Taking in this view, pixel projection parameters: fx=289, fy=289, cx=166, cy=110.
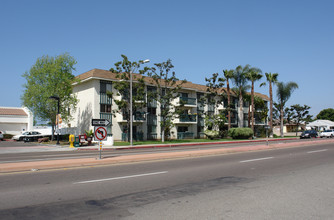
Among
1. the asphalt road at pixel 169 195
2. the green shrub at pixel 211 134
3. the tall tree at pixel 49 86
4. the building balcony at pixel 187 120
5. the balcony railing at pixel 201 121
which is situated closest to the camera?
the asphalt road at pixel 169 195

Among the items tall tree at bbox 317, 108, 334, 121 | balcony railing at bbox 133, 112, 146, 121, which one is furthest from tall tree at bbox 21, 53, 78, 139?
tall tree at bbox 317, 108, 334, 121

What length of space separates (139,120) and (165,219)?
111 feet

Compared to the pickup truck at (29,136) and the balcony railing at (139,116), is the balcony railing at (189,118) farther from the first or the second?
the pickup truck at (29,136)

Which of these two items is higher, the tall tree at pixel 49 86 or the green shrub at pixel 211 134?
the tall tree at pixel 49 86

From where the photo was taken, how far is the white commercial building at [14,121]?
52.6 meters

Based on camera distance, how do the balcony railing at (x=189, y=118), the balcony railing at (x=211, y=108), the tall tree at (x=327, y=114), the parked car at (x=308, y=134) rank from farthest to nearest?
the tall tree at (x=327, y=114) → the balcony railing at (x=211, y=108) → the parked car at (x=308, y=134) → the balcony railing at (x=189, y=118)

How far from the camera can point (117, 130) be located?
38.0 metres

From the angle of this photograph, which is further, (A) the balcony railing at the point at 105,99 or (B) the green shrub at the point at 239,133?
(B) the green shrub at the point at 239,133

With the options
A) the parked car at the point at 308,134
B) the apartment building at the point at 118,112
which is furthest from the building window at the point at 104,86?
the parked car at the point at 308,134

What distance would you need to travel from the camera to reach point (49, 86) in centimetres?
3634

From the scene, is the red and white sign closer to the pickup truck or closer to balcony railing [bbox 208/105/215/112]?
the pickup truck

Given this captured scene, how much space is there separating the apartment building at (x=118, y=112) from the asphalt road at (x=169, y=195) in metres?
26.2

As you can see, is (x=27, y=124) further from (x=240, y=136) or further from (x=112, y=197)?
(x=112, y=197)

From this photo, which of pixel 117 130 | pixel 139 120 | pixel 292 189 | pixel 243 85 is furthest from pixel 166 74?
pixel 292 189
